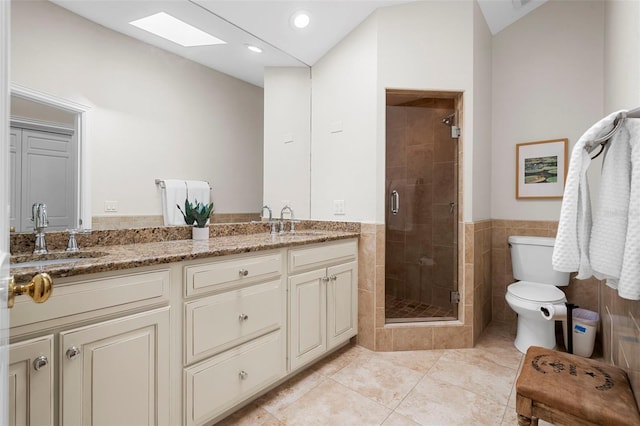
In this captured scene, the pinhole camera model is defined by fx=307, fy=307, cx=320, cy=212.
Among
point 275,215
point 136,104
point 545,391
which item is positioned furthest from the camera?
point 275,215

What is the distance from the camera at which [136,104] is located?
66.8 inches

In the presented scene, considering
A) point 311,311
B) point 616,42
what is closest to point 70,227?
point 311,311

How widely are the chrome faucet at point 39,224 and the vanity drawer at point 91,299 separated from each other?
0.54 m

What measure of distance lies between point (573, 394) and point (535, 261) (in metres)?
1.63

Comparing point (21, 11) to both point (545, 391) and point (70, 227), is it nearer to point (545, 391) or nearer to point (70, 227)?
point (70, 227)

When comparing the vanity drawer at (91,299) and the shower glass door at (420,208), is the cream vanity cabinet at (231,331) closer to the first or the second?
the vanity drawer at (91,299)

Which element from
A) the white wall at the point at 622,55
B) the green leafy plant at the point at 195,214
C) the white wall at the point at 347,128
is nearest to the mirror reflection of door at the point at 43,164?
the green leafy plant at the point at 195,214

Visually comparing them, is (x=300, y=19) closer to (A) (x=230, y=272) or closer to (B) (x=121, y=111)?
(B) (x=121, y=111)

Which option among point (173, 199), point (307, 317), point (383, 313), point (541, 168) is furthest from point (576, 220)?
point (541, 168)

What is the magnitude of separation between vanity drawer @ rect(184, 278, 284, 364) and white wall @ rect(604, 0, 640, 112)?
6.31ft

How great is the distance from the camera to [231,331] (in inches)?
58.5

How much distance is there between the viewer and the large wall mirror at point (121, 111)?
1.38 metres

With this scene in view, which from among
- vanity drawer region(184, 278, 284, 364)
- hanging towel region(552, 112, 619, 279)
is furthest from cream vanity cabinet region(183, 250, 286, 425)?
hanging towel region(552, 112, 619, 279)

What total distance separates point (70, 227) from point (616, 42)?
3.25 meters
